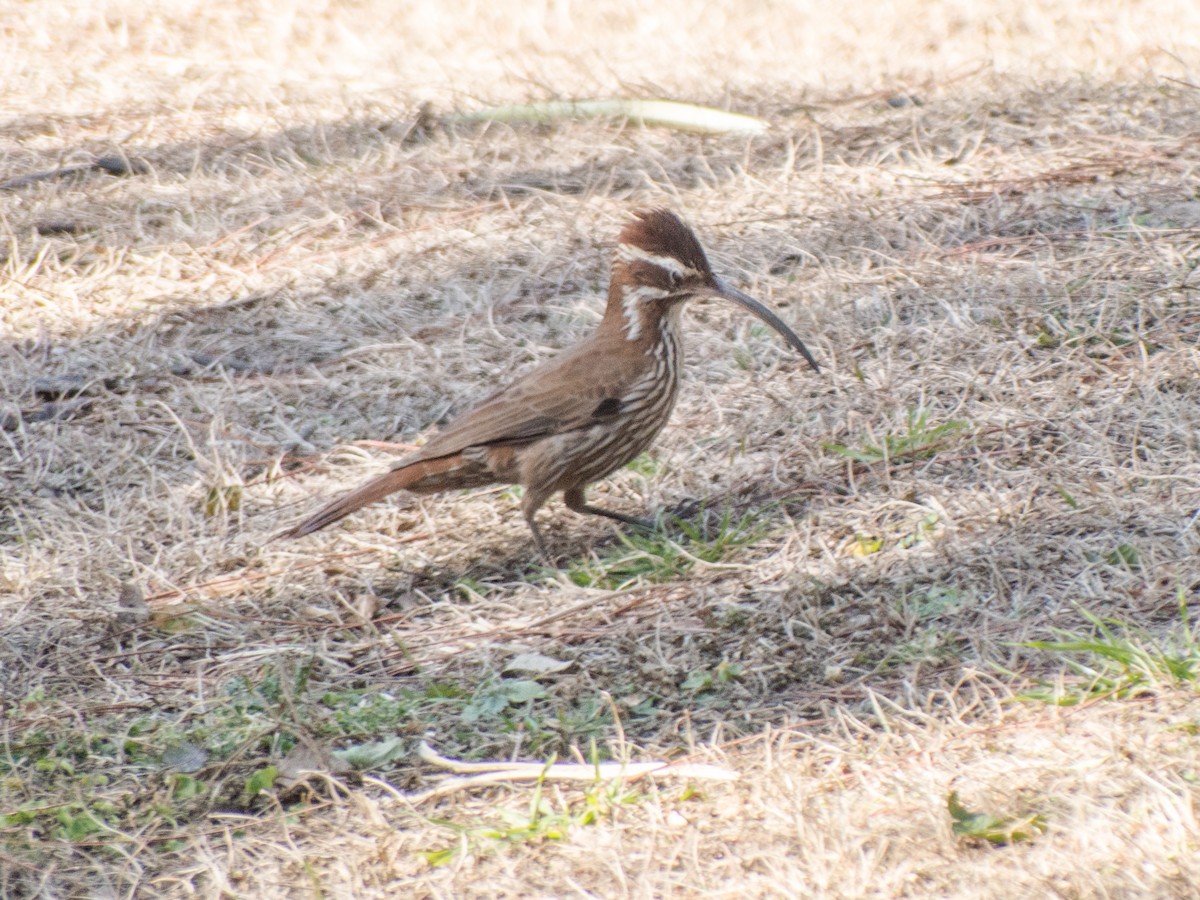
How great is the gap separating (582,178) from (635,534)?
2.80 meters

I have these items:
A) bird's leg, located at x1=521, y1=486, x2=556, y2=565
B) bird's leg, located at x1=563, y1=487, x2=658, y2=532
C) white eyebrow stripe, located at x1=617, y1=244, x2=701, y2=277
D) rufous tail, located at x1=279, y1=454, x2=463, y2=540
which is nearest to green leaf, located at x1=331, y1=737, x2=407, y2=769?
rufous tail, located at x1=279, y1=454, x2=463, y2=540

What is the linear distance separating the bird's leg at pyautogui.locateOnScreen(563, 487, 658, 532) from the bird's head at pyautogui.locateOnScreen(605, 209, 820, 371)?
20.8 inches

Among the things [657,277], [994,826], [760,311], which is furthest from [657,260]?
[994,826]

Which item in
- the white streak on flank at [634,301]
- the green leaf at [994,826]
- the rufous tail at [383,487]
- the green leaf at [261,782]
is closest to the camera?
the green leaf at [994,826]

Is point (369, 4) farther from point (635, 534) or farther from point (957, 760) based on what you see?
point (957, 760)

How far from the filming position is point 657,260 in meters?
4.66

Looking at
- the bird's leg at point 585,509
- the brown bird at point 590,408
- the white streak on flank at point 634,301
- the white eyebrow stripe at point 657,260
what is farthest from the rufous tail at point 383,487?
the white eyebrow stripe at point 657,260

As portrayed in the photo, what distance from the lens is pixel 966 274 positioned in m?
5.43

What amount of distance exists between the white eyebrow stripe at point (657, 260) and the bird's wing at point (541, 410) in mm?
361

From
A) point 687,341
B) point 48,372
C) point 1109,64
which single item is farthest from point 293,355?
point 1109,64

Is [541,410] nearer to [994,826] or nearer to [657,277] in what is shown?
[657,277]

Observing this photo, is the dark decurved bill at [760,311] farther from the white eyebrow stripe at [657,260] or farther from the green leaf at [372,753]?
the green leaf at [372,753]

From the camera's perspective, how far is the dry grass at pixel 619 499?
3084 millimetres

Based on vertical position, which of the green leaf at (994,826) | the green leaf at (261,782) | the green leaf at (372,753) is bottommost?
the green leaf at (261,782)
